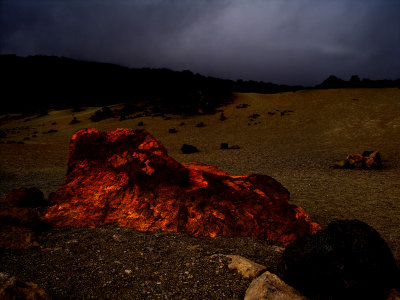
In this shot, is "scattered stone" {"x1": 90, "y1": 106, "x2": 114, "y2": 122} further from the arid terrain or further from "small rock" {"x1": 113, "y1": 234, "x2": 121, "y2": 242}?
"small rock" {"x1": 113, "y1": 234, "x2": 121, "y2": 242}

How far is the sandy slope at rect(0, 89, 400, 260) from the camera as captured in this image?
6.45m

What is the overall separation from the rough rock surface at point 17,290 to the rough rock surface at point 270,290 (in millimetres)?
1876

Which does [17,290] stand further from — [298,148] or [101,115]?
[101,115]

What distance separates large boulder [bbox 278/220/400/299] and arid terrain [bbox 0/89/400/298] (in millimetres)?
674

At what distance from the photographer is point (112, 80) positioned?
206 ft

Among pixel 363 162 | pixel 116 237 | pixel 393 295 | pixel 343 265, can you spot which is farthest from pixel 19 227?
pixel 363 162

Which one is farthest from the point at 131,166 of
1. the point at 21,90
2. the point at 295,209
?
the point at 21,90

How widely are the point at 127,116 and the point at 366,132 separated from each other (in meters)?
24.0

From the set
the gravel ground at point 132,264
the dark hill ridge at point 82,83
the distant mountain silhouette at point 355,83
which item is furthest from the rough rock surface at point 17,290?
the distant mountain silhouette at point 355,83

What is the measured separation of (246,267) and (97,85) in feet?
222

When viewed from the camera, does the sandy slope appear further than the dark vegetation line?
No

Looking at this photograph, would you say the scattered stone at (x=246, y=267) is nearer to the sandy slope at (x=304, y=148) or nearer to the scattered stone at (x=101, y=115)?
the sandy slope at (x=304, y=148)

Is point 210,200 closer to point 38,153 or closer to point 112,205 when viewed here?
point 112,205

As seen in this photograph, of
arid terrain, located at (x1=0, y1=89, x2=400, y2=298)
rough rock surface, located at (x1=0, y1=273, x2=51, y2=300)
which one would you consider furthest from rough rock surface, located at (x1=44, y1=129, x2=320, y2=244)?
rough rock surface, located at (x1=0, y1=273, x2=51, y2=300)
